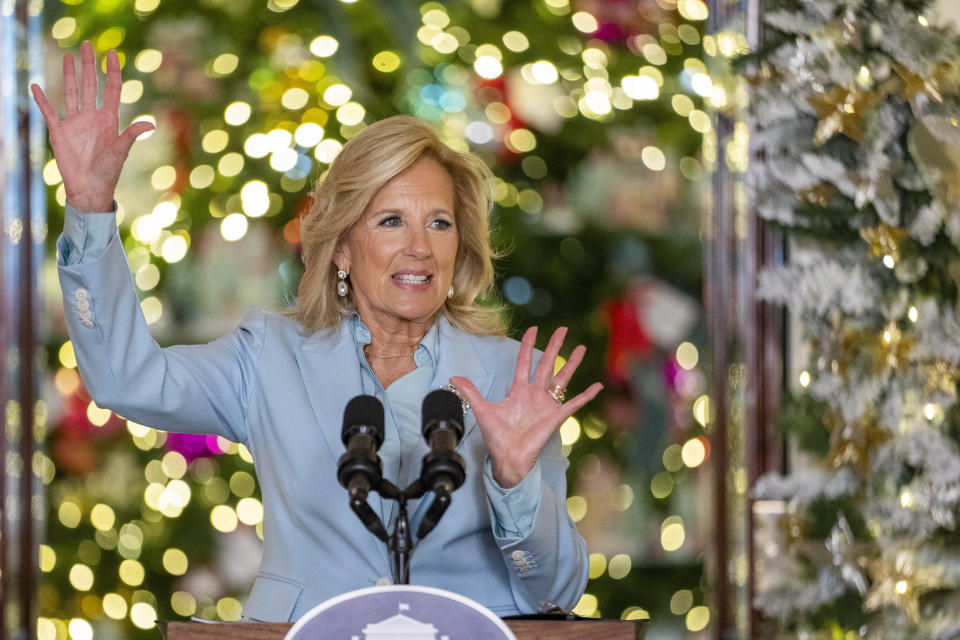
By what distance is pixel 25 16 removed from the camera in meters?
3.48

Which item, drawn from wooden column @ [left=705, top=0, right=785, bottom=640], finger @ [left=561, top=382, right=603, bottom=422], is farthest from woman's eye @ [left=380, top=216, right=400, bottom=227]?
wooden column @ [left=705, top=0, right=785, bottom=640]

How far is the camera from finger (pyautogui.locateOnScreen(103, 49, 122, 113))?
60.0 inches

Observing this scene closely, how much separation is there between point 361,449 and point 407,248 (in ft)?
2.46

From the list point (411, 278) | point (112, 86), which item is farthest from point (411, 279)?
point (112, 86)

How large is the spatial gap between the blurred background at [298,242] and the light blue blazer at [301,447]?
1595 mm

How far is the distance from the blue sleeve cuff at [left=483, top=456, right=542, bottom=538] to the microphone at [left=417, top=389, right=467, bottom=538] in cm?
27

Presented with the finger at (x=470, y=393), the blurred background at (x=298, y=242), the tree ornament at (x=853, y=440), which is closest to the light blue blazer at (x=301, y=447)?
the finger at (x=470, y=393)

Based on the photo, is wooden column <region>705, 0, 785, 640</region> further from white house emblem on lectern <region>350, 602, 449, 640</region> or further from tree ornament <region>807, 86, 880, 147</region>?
white house emblem on lectern <region>350, 602, 449, 640</region>

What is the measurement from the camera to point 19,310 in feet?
11.4

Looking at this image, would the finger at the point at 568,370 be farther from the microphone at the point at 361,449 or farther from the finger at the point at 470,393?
the microphone at the point at 361,449

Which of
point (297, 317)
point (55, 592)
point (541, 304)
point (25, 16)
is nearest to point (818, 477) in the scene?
point (541, 304)

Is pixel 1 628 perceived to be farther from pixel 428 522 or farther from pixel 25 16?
pixel 428 522

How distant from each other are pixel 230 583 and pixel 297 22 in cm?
170

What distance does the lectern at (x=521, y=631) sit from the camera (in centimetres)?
119
